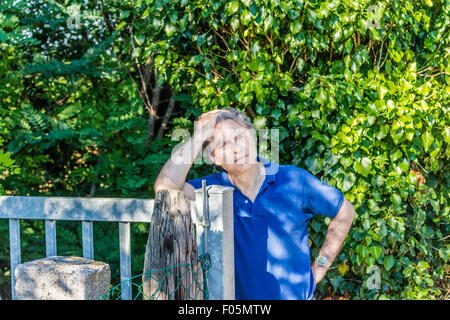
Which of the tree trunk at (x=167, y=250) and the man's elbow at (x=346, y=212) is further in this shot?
the man's elbow at (x=346, y=212)

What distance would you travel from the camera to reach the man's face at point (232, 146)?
2189 mm

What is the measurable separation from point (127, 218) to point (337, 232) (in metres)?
1.16

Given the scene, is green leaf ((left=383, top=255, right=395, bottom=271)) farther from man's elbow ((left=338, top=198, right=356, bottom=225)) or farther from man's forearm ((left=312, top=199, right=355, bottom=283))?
man's elbow ((left=338, top=198, right=356, bottom=225))

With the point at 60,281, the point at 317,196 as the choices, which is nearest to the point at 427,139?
the point at 317,196

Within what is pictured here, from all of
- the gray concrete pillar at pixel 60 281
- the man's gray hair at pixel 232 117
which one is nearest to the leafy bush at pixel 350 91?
the man's gray hair at pixel 232 117

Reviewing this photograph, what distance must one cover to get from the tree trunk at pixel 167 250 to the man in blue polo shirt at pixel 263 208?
1.81ft

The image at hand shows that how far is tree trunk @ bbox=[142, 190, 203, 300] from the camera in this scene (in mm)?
1562

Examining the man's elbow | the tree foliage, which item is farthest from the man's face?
the tree foliage

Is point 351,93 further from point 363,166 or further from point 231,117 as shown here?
point 231,117

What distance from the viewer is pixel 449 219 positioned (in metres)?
3.45

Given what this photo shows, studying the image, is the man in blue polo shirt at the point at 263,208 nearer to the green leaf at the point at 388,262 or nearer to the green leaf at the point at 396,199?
the green leaf at the point at 396,199

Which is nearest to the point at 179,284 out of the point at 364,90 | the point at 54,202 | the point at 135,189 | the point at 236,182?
the point at 236,182

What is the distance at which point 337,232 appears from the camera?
241cm
